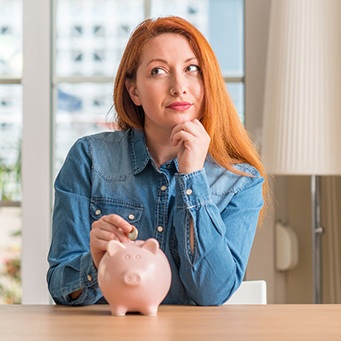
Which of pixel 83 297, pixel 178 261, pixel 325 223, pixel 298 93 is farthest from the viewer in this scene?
pixel 325 223

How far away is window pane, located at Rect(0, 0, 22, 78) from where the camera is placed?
333 cm

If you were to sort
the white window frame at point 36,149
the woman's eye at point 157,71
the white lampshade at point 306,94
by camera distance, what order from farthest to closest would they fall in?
the white window frame at point 36,149 < the white lampshade at point 306,94 < the woman's eye at point 157,71

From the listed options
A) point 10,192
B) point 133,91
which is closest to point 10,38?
point 10,192

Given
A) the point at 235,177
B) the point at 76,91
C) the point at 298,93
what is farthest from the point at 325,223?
the point at 235,177

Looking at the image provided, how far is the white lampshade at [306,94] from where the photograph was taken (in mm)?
2781

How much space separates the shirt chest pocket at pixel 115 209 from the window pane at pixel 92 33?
161 cm

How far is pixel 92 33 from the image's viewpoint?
3361mm

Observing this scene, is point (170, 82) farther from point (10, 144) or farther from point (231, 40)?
point (10, 144)

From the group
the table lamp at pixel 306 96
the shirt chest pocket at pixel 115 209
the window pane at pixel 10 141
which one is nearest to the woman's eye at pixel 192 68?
the shirt chest pocket at pixel 115 209

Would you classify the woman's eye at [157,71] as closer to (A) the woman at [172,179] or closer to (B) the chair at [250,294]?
(A) the woman at [172,179]

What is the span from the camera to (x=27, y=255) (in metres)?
3.25

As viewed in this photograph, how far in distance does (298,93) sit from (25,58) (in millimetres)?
1030

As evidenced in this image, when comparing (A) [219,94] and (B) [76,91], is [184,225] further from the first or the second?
(B) [76,91]

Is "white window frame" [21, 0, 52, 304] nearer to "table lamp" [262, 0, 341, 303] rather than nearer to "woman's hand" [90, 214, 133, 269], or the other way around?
"table lamp" [262, 0, 341, 303]
